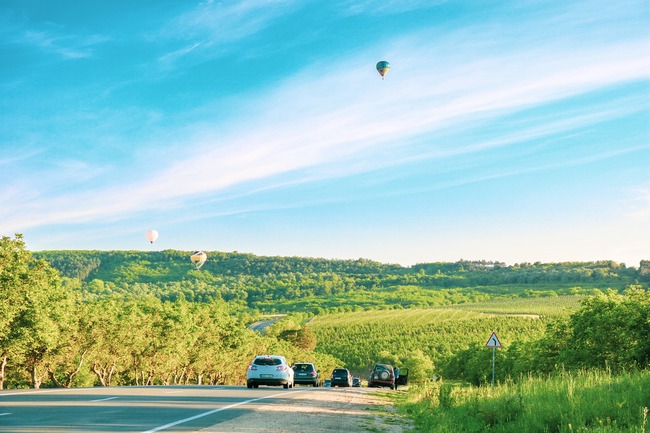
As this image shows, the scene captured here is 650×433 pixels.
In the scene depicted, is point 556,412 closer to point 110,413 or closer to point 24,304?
point 110,413

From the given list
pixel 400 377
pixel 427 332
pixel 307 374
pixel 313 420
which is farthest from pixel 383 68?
pixel 427 332

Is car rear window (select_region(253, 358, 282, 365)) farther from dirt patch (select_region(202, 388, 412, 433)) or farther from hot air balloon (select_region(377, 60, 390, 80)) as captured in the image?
hot air balloon (select_region(377, 60, 390, 80))

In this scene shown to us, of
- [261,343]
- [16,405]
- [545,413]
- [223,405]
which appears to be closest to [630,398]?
[545,413]

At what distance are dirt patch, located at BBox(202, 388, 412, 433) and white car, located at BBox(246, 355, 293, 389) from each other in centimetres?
1096

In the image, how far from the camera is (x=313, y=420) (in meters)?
15.9

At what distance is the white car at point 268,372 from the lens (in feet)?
108

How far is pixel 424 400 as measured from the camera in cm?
2361

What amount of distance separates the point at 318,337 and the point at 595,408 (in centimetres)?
17673

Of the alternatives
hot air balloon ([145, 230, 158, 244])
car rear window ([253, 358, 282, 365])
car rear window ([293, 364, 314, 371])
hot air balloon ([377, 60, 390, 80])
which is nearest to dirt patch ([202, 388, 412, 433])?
car rear window ([253, 358, 282, 365])

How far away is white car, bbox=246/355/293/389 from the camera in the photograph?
108 feet

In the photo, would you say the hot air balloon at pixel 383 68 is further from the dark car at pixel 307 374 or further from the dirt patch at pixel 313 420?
the dirt patch at pixel 313 420

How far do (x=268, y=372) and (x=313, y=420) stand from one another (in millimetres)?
17360

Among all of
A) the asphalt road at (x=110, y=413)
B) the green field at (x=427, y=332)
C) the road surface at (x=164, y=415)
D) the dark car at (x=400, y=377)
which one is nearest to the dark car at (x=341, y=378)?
the dark car at (x=400, y=377)

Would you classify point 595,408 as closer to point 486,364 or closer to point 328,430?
point 328,430
